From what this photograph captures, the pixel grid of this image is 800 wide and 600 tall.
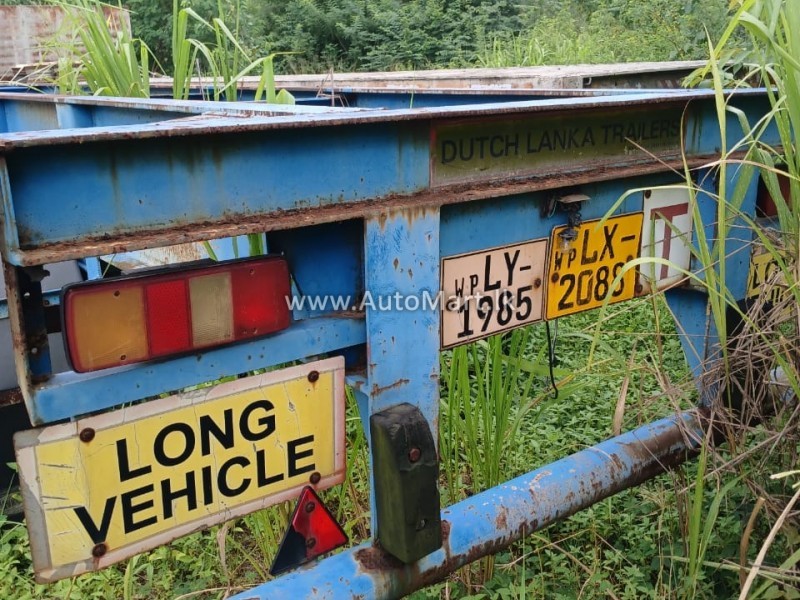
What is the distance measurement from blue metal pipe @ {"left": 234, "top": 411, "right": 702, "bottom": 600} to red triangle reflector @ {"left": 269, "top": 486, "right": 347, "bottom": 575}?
3cm

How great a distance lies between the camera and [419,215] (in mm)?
1438

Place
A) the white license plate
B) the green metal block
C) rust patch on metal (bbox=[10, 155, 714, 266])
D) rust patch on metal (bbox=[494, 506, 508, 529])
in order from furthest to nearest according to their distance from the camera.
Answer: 1. rust patch on metal (bbox=[494, 506, 508, 529])
2. the white license plate
3. the green metal block
4. rust patch on metal (bbox=[10, 155, 714, 266])

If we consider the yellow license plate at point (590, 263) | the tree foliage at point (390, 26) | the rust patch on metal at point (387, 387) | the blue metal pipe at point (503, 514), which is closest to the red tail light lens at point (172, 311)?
the rust patch on metal at point (387, 387)

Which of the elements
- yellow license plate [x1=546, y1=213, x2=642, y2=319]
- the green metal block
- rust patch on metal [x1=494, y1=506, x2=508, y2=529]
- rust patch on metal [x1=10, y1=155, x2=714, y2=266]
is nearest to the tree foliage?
yellow license plate [x1=546, y1=213, x2=642, y2=319]

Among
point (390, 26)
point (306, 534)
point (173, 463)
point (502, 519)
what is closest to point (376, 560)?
point (306, 534)

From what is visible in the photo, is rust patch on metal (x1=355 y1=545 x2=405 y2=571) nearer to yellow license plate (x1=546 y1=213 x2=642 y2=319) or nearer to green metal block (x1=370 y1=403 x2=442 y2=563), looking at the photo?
green metal block (x1=370 y1=403 x2=442 y2=563)

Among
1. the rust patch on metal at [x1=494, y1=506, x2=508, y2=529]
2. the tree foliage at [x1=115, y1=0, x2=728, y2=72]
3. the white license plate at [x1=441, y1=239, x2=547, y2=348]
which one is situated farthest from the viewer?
the tree foliage at [x1=115, y1=0, x2=728, y2=72]

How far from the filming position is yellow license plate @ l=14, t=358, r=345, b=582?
1176 millimetres

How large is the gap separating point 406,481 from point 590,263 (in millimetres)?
704

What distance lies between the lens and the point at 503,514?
1.68 meters

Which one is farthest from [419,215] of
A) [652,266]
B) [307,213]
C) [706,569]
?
[706,569]

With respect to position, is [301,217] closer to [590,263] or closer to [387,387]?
[387,387]

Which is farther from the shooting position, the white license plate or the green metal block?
the white license plate

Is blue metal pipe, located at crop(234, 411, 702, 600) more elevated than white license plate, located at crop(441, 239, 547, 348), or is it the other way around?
white license plate, located at crop(441, 239, 547, 348)
